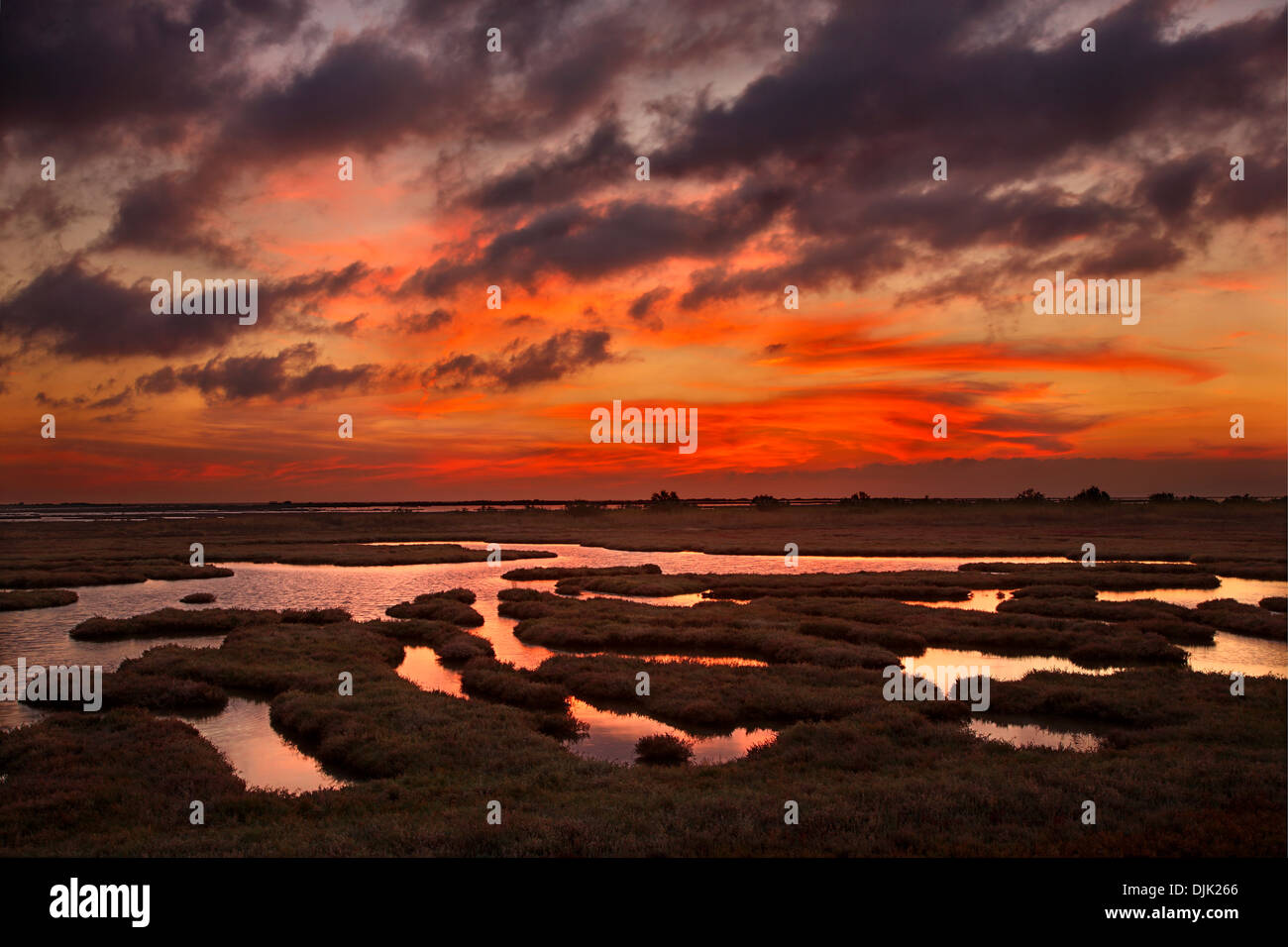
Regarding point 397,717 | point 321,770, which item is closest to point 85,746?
point 321,770

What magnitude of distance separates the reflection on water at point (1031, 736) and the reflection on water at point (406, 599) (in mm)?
6967

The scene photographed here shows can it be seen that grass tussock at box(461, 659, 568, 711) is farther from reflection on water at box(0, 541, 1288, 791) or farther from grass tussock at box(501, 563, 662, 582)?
grass tussock at box(501, 563, 662, 582)

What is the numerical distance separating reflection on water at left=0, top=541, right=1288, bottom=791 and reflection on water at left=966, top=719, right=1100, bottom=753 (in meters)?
6.97

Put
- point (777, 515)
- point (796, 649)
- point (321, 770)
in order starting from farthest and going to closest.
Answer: point (777, 515) → point (796, 649) → point (321, 770)

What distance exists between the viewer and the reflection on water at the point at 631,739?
900 inches

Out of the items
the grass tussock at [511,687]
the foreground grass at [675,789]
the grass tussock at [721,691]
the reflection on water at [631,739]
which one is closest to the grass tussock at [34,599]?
the foreground grass at [675,789]

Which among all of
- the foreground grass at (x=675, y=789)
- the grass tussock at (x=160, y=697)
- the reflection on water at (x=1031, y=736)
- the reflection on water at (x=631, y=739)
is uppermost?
the foreground grass at (x=675, y=789)

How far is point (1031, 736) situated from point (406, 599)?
4503 centimetres

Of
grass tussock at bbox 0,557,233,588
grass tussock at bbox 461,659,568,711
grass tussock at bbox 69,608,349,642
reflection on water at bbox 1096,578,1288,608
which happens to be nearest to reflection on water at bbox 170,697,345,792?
grass tussock at bbox 461,659,568,711

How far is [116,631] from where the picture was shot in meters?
42.8

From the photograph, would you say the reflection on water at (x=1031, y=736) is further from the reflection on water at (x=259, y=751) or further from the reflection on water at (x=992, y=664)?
the reflection on water at (x=259, y=751)

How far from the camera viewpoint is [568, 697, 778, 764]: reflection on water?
75.0 feet
